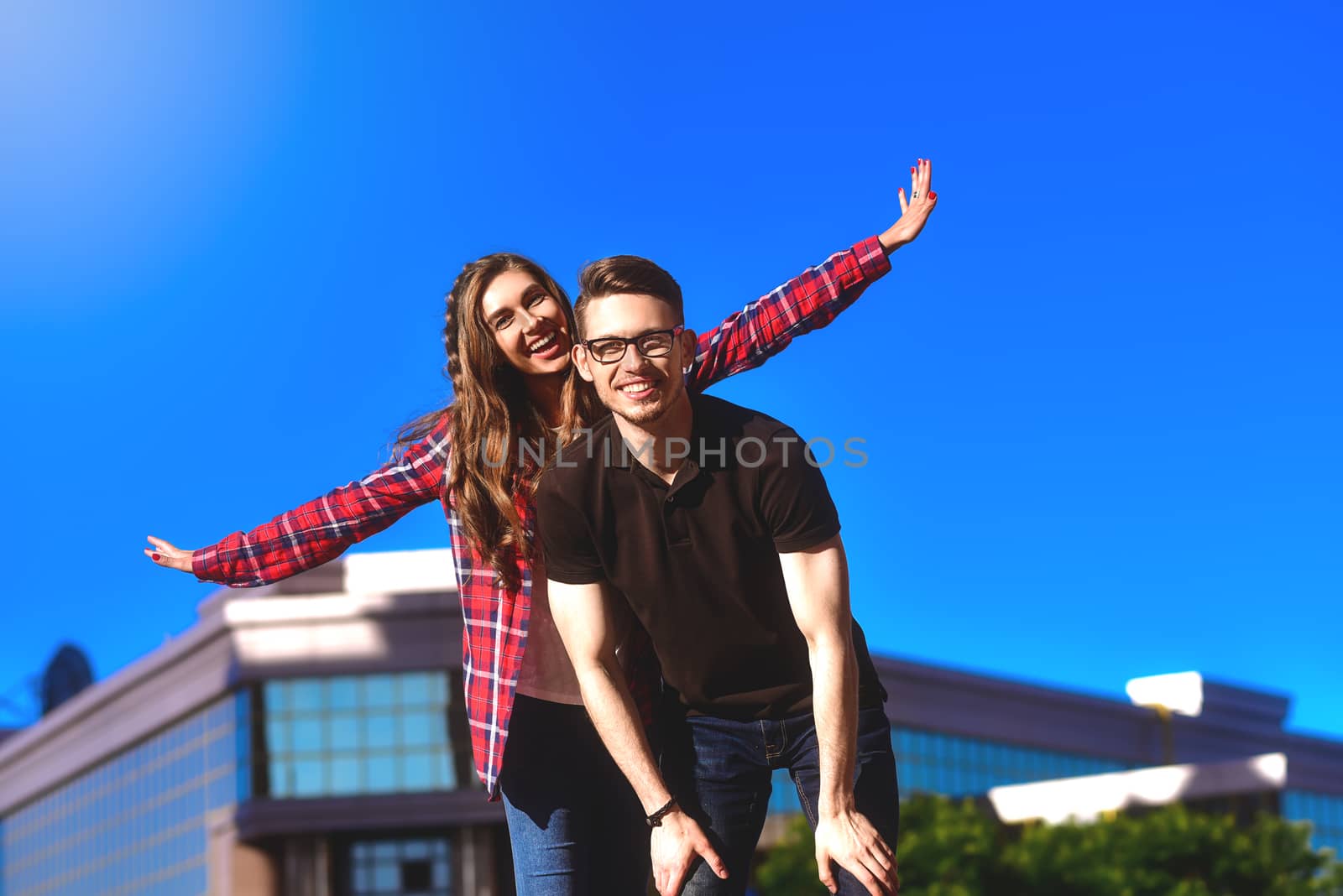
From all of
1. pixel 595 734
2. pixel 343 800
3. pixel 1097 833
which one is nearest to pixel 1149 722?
pixel 1097 833

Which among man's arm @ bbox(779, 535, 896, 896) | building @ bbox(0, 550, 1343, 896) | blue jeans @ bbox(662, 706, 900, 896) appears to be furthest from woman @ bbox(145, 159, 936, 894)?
building @ bbox(0, 550, 1343, 896)

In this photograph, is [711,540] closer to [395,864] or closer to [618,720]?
[618,720]

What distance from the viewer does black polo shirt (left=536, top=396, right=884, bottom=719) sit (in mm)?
3879

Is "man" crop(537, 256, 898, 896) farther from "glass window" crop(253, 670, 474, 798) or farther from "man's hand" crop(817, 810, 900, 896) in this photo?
"glass window" crop(253, 670, 474, 798)

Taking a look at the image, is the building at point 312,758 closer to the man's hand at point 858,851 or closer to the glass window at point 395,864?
the glass window at point 395,864

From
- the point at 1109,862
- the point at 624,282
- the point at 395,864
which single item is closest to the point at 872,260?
the point at 624,282

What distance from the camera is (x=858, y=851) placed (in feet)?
12.5

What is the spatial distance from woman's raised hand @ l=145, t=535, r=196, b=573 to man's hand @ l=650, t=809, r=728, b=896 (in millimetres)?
1789

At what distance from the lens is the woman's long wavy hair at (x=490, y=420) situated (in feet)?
14.3

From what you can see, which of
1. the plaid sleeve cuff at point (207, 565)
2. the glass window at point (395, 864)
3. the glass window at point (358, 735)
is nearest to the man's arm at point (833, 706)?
the plaid sleeve cuff at point (207, 565)

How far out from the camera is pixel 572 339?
14.9ft

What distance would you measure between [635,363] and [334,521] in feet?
3.78

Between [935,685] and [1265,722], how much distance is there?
2523 cm

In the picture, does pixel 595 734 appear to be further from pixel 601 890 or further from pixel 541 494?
pixel 541 494
